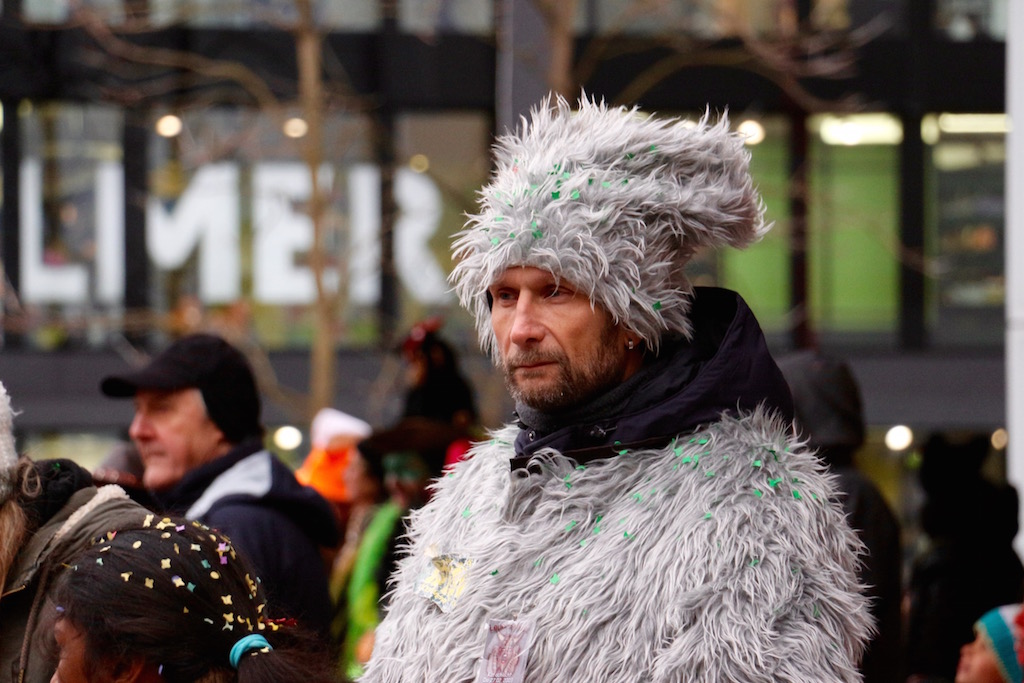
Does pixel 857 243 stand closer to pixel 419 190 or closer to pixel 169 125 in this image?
pixel 419 190

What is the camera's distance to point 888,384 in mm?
13711

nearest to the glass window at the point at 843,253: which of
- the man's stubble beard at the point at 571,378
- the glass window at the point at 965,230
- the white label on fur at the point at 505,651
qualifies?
the glass window at the point at 965,230

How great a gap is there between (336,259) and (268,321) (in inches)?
47.9

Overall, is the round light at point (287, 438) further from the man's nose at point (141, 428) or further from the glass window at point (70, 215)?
the man's nose at point (141, 428)

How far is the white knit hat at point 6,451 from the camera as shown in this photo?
2.66 m

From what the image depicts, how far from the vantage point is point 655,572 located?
253 cm

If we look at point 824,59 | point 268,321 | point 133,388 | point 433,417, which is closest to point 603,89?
point 824,59

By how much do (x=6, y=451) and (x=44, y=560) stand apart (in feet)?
0.94

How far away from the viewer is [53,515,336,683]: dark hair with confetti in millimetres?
2150

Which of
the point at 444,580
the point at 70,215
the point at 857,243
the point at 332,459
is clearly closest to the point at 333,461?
the point at 332,459

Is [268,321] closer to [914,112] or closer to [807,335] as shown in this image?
[807,335]

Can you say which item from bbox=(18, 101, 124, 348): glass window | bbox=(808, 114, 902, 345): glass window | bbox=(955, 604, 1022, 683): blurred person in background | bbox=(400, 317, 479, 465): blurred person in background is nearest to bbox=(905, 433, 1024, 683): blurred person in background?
bbox=(955, 604, 1022, 683): blurred person in background

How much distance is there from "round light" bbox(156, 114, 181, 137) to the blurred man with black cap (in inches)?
372

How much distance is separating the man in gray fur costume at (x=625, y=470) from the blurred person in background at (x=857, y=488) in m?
1.52
